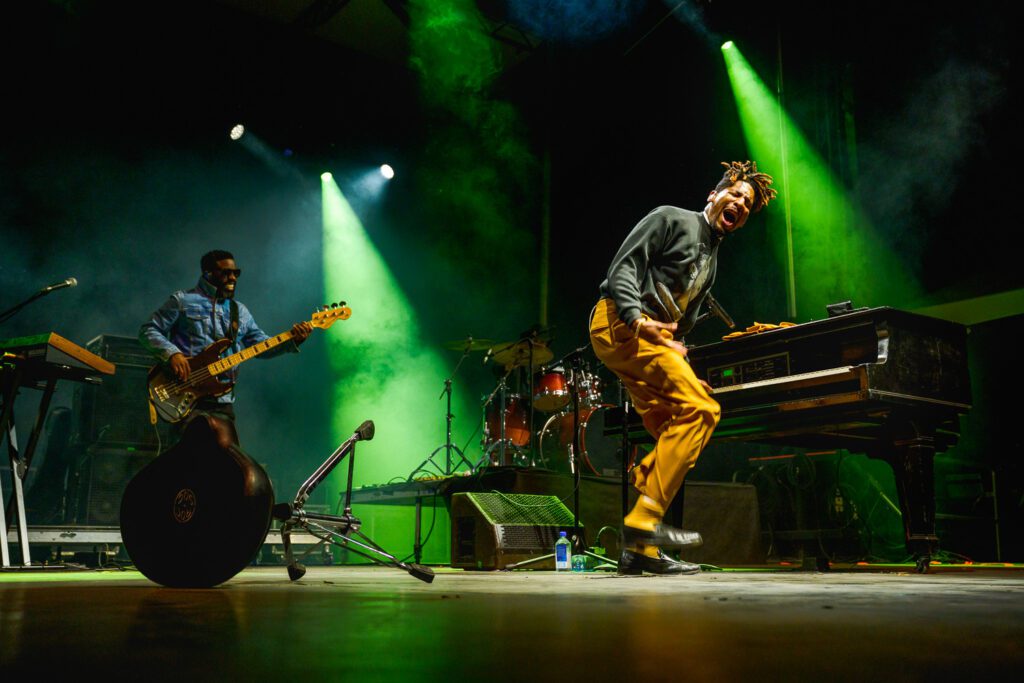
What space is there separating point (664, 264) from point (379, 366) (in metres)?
6.90

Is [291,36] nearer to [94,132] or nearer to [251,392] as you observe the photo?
[94,132]

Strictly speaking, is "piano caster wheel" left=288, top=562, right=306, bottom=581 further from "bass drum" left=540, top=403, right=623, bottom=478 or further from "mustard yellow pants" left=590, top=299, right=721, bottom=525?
"bass drum" left=540, top=403, right=623, bottom=478

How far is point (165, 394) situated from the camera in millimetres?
3631

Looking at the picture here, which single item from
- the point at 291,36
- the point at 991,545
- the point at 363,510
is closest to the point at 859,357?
the point at 991,545

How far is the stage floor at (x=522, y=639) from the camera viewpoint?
32.2 inches

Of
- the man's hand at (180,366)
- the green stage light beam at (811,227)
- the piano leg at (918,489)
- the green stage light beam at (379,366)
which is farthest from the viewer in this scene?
the green stage light beam at (379,366)

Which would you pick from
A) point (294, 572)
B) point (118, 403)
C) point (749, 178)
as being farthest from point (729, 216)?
point (118, 403)

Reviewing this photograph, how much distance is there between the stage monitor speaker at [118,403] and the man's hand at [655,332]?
4718 mm

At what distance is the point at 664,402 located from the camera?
3.27 metres

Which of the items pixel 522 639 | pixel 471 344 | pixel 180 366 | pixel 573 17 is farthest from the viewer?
pixel 573 17

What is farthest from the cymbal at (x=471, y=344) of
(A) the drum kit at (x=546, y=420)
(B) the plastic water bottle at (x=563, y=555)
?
(B) the plastic water bottle at (x=563, y=555)

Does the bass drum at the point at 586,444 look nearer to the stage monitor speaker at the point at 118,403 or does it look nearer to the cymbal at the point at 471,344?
the cymbal at the point at 471,344

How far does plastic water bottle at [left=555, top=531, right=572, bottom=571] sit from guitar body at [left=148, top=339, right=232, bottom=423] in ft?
6.84

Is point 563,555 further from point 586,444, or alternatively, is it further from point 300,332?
point 586,444
